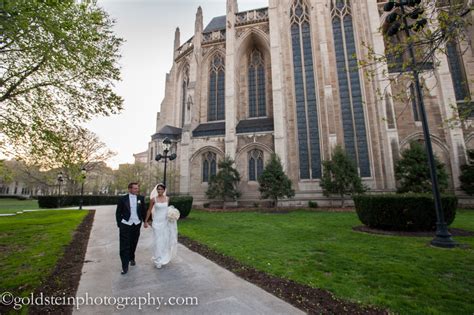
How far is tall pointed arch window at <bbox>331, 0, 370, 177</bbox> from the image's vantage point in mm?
→ 18781

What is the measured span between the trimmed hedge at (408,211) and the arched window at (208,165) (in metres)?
16.1

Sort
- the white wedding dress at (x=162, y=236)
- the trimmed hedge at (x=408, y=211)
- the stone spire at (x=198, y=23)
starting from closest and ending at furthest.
Answer: the white wedding dress at (x=162, y=236) < the trimmed hedge at (x=408, y=211) < the stone spire at (x=198, y=23)

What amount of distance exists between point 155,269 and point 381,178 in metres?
19.3

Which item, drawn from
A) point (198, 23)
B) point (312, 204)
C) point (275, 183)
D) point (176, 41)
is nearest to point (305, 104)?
point (275, 183)

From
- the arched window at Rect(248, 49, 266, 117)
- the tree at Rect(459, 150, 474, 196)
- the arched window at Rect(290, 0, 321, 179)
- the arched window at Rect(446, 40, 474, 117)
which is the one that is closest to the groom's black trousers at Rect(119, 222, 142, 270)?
the arched window at Rect(290, 0, 321, 179)

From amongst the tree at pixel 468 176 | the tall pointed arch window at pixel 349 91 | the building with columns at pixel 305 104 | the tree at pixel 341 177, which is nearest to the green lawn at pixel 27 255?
the building with columns at pixel 305 104

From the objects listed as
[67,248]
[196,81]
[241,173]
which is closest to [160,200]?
[67,248]

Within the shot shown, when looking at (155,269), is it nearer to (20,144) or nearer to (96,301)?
(96,301)

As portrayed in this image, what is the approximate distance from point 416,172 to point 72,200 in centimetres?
3510

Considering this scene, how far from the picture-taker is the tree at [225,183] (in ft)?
62.1

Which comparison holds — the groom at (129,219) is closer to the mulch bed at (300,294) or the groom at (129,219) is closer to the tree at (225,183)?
the mulch bed at (300,294)

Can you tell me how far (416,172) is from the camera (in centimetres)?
1507

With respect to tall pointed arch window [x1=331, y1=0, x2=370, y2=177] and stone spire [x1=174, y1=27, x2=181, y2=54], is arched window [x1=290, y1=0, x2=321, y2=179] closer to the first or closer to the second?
tall pointed arch window [x1=331, y1=0, x2=370, y2=177]

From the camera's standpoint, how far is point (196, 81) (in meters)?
24.4
